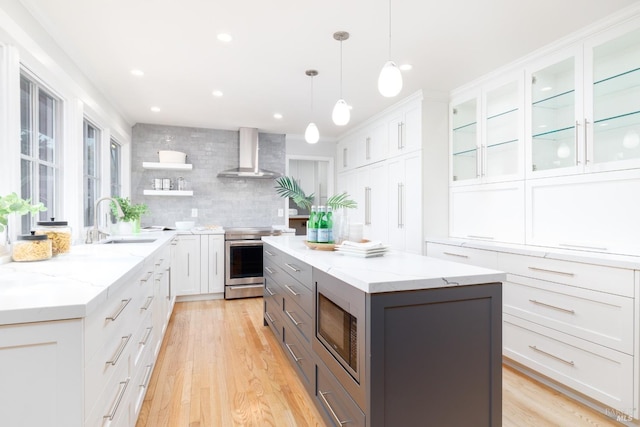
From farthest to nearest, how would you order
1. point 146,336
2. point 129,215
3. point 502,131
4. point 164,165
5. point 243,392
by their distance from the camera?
1. point 164,165
2. point 129,215
3. point 502,131
4. point 243,392
5. point 146,336

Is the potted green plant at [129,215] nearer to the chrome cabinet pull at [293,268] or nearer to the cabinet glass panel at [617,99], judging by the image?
the chrome cabinet pull at [293,268]

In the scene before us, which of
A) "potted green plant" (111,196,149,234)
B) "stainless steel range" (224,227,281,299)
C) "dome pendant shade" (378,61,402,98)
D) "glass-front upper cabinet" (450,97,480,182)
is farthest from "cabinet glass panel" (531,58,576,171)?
"potted green plant" (111,196,149,234)

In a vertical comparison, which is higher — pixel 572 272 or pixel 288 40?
pixel 288 40

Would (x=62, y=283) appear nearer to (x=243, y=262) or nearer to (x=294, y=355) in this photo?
(x=294, y=355)

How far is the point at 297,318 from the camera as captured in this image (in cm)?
229

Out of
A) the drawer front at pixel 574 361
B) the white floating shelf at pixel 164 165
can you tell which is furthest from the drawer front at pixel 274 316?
the white floating shelf at pixel 164 165

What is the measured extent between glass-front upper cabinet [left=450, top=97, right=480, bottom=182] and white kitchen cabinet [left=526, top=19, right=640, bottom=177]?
2.05 ft

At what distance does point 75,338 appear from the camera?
0.98 meters

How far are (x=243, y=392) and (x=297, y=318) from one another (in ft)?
1.88

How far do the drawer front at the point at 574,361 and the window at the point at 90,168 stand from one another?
3.97m

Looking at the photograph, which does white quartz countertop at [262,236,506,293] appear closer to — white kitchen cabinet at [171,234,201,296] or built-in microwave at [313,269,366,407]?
built-in microwave at [313,269,366,407]

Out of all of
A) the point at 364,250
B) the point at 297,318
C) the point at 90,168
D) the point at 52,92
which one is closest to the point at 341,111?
the point at 364,250

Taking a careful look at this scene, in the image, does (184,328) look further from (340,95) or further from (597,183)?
(597,183)

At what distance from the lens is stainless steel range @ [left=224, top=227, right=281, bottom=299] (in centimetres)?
459
